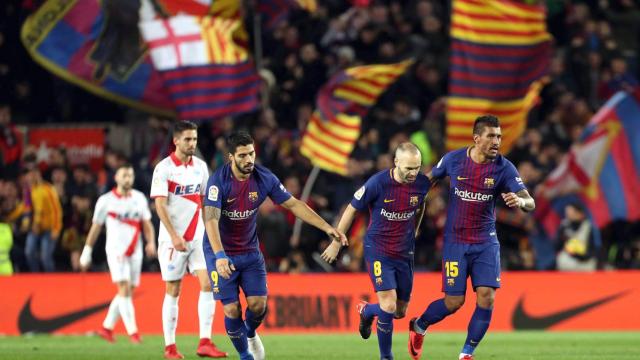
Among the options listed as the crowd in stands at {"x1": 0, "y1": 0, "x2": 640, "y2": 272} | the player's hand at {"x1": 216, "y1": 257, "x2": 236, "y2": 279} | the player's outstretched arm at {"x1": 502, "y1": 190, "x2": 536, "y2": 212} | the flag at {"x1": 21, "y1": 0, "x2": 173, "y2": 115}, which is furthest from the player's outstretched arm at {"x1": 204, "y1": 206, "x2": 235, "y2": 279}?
the flag at {"x1": 21, "y1": 0, "x2": 173, "y2": 115}

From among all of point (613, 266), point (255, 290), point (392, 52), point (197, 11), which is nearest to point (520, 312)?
point (613, 266)

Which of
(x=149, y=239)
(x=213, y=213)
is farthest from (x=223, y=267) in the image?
(x=149, y=239)

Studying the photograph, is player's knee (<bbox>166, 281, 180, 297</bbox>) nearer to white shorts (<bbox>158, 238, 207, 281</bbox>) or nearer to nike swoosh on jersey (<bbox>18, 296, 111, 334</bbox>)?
white shorts (<bbox>158, 238, 207, 281</bbox>)

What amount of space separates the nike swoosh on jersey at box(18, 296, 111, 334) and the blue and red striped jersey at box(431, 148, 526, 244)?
937 centimetres

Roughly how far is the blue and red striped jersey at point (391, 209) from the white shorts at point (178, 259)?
276cm

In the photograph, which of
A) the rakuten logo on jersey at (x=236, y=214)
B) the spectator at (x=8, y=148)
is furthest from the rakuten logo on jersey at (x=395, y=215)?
the spectator at (x=8, y=148)

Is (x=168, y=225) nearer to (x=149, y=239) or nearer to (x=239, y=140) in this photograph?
(x=239, y=140)

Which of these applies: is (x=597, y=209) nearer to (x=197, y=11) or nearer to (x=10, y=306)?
(x=197, y=11)

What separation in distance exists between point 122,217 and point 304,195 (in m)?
5.02

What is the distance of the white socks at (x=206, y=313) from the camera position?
15742mm

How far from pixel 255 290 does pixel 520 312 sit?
9.61 metres

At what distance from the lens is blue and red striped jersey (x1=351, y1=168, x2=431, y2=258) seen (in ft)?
45.6

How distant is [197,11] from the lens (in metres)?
24.4

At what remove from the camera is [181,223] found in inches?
633
